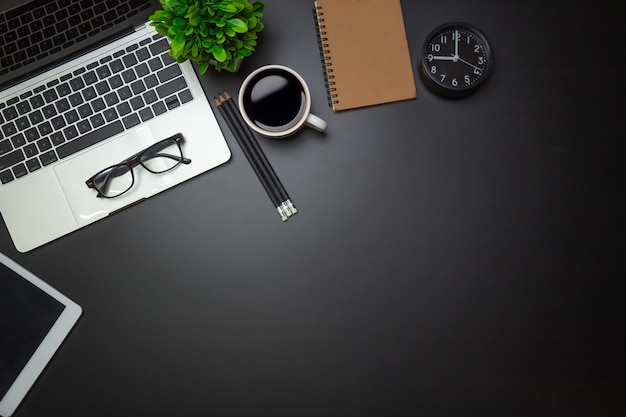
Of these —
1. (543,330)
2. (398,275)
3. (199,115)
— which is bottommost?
(543,330)

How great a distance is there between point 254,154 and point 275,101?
9cm

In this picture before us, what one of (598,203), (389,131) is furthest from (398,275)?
(598,203)

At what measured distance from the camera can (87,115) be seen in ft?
2.39

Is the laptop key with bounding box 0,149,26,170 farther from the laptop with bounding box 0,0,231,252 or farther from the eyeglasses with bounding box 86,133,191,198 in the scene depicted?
the eyeglasses with bounding box 86,133,191,198

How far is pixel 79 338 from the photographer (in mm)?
732

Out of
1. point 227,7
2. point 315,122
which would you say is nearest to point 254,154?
point 315,122

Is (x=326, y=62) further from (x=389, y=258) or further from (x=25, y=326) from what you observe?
(x=25, y=326)

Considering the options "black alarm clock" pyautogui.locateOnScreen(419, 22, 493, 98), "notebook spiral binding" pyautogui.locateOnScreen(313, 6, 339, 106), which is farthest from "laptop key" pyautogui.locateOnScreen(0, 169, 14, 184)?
"black alarm clock" pyautogui.locateOnScreen(419, 22, 493, 98)

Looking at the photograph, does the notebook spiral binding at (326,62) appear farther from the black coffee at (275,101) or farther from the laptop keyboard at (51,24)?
the laptop keyboard at (51,24)

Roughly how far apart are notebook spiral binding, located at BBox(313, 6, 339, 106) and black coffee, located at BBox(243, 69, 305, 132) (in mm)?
62

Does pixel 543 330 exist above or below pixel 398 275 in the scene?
below

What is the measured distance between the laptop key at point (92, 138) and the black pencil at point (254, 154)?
0.52 ft

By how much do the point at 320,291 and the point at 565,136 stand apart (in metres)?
0.45

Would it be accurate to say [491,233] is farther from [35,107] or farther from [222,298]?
[35,107]
